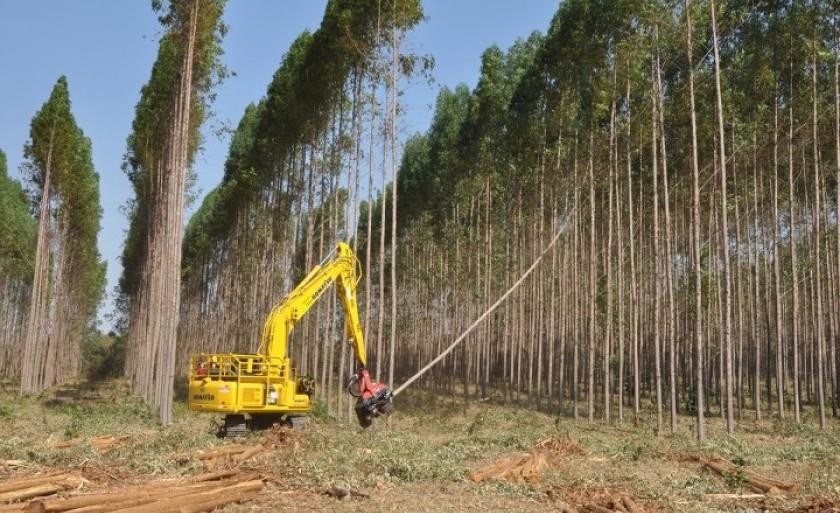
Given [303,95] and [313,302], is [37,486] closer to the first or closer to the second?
[313,302]

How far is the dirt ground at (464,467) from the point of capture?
8.74 m

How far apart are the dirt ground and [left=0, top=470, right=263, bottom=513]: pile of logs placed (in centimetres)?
24

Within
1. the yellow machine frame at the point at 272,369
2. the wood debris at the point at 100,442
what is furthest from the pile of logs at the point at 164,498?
the wood debris at the point at 100,442

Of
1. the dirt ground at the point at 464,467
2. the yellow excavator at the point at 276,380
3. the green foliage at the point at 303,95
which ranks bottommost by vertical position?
the dirt ground at the point at 464,467

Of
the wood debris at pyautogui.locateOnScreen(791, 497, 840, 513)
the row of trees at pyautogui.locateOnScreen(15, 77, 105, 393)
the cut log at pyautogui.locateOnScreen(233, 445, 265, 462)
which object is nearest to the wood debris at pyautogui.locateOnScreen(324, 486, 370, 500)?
the cut log at pyautogui.locateOnScreen(233, 445, 265, 462)

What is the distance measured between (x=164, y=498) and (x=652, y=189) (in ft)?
80.8

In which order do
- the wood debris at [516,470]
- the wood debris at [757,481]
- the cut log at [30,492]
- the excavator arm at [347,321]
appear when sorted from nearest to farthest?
the cut log at [30,492] < the wood debris at [757,481] < the wood debris at [516,470] < the excavator arm at [347,321]

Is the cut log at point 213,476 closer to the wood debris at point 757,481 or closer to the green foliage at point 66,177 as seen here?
the wood debris at point 757,481

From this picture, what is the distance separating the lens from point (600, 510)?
321 inches

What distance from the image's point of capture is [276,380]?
15.1m

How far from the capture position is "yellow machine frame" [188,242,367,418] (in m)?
14.5

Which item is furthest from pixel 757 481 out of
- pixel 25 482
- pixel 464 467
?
pixel 25 482

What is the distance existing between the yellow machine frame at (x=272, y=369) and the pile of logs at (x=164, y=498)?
5.23m

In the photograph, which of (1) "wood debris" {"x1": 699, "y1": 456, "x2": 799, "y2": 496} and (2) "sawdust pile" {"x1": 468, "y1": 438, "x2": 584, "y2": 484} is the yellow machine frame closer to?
(2) "sawdust pile" {"x1": 468, "y1": 438, "x2": 584, "y2": 484}
